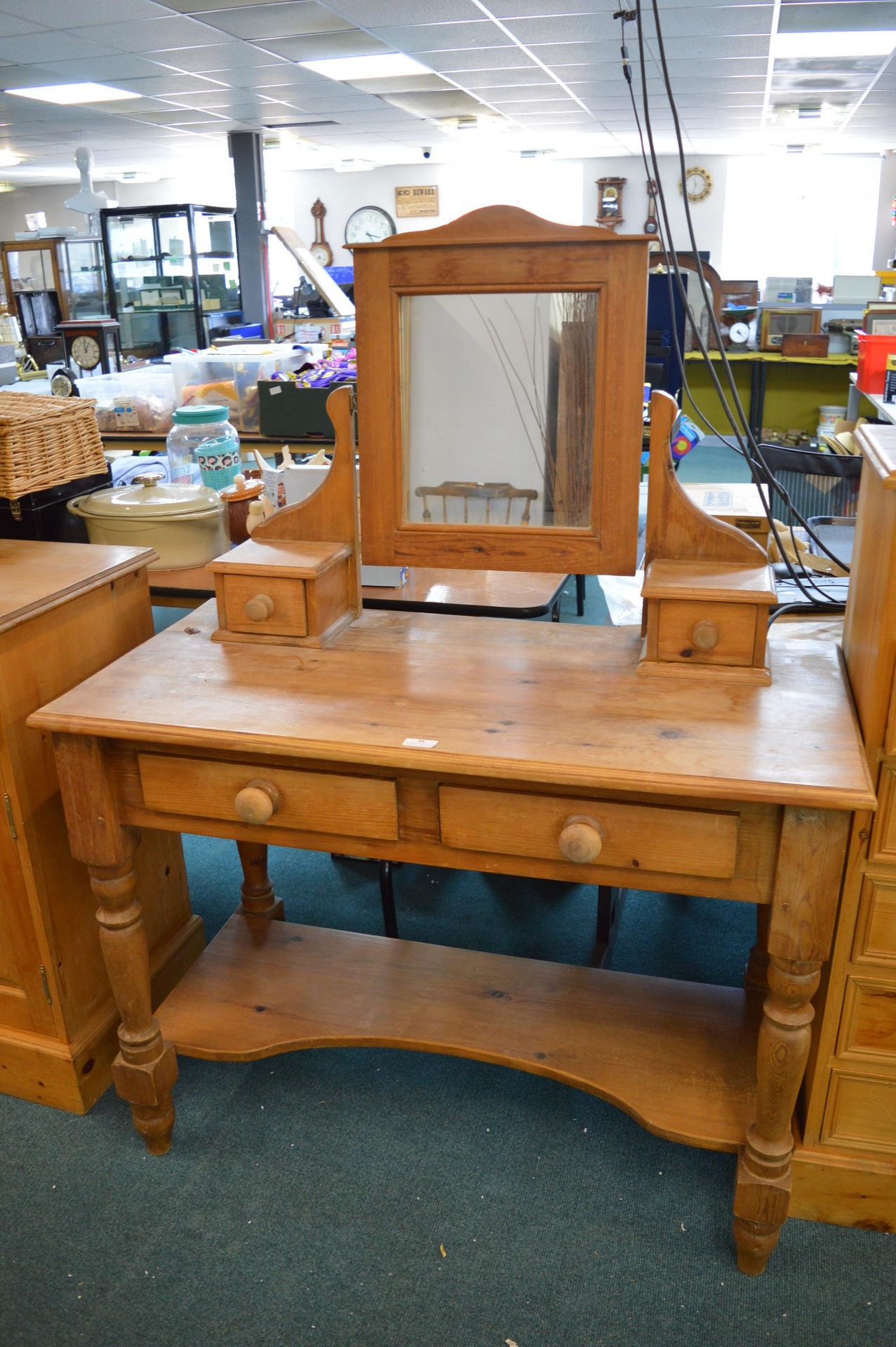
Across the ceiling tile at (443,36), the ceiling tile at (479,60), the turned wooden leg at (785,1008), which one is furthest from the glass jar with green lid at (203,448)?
the ceiling tile at (479,60)

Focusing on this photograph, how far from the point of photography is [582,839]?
1.28 metres

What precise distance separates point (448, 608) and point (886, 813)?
972 mm

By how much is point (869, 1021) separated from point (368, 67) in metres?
6.75

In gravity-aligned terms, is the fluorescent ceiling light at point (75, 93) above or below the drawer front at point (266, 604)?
above

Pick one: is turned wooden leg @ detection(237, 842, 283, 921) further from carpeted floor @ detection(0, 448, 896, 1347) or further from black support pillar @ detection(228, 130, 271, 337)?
black support pillar @ detection(228, 130, 271, 337)

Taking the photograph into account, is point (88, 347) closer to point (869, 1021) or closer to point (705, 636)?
point (705, 636)

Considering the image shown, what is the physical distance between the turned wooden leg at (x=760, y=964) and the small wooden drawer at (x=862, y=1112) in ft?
1.05

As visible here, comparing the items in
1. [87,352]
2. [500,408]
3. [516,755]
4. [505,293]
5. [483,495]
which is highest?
[505,293]

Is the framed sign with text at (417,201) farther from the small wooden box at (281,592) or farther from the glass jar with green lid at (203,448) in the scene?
the small wooden box at (281,592)

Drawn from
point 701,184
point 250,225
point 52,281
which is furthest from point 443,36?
point 701,184

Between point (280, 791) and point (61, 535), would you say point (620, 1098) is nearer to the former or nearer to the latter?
point (280, 791)

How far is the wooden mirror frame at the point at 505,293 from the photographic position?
145cm

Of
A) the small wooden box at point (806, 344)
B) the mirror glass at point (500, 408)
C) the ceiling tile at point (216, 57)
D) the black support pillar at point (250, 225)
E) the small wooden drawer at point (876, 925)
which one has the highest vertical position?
the ceiling tile at point (216, 57)

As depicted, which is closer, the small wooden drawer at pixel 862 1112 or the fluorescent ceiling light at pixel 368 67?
the small wooden drawer at pixel 862 1112
